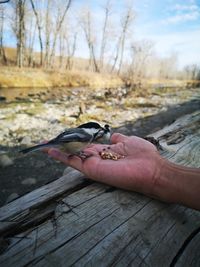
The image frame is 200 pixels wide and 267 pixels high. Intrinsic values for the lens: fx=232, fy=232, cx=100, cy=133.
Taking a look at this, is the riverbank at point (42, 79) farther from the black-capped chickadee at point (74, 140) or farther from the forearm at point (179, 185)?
the forearm at point (179, 185)

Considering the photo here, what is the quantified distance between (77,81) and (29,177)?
91.2 ft

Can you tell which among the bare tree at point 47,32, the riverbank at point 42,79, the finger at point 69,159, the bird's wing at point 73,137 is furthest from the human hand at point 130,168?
the bare tree at point 47,32

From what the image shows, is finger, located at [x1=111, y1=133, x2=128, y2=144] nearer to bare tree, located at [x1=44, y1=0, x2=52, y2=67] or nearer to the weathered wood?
the weathered wood

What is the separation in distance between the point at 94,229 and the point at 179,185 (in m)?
0.60

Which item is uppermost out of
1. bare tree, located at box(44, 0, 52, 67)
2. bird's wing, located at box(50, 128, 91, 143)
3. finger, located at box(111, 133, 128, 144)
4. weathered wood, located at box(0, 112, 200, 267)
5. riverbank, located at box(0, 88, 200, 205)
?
bare tree, located at box(44, 0, 52, 67)

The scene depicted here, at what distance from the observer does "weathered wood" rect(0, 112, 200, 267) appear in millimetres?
1046

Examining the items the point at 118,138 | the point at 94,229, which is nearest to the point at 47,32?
the point at 118,138

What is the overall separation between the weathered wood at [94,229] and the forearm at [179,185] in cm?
10

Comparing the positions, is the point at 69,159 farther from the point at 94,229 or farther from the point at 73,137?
the point at 94,229

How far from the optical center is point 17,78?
24547 millimetres

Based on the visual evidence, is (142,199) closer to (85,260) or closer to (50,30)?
(85,260)

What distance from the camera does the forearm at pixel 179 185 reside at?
1.37 metres

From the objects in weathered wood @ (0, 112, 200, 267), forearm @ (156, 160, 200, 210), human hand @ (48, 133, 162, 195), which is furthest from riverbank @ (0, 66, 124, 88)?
forearm @ (156, 160, 200, 210)

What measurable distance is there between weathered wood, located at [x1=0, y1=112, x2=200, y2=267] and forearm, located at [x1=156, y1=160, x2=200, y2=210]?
0.32ft
